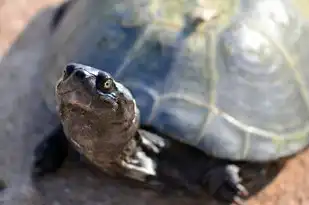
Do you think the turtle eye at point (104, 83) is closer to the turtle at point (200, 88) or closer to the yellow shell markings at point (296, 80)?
the turtle at point (200, 88)

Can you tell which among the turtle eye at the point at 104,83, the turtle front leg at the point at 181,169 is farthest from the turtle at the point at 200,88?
the turtle eye at the point at 104,83

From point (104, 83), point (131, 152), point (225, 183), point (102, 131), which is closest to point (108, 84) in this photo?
point (104, 83)

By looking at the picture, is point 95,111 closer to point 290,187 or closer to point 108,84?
point 108,84

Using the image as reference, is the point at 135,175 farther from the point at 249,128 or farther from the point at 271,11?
the point at 271,11

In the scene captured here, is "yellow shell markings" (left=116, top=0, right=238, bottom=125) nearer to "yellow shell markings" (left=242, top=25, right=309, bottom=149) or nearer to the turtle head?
"yellow shell markings" (left=242, top=25, right=309, bottom=149)

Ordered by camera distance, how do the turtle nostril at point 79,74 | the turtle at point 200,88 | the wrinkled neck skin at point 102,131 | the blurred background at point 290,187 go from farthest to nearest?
the blurred background at point 290,187
the turtle at point 200,88
the wrinkled neck skin at point 102,131
the turtle nostril at point 79,74

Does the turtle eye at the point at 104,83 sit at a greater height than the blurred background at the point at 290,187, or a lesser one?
greater

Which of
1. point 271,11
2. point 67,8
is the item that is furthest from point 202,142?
point 67,8

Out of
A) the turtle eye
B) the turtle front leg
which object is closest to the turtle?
the turtle front leg
